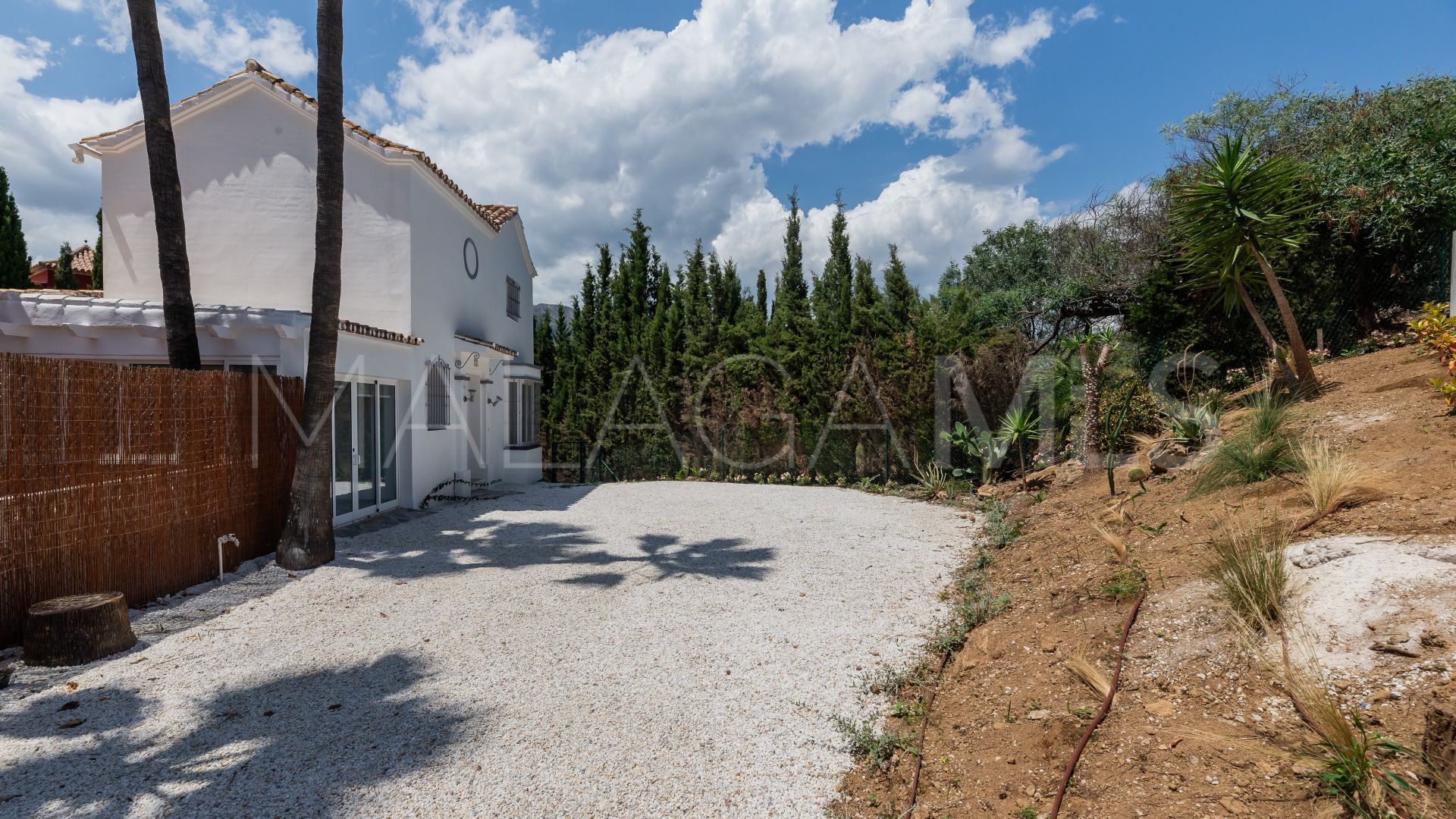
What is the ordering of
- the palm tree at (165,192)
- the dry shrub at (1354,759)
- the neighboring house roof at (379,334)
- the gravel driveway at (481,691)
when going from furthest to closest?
the neighboring house roof at (379,334)
the palm tree at (165,192)
the gravel driveway at (481,691)
the dry shrub at (1354,759)

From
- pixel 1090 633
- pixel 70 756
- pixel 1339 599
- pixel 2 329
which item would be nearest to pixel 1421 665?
pixel 1339 599

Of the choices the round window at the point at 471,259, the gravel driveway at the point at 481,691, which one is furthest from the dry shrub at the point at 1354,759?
the round window at the point at 471,259

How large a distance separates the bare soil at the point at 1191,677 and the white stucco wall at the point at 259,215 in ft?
34.6

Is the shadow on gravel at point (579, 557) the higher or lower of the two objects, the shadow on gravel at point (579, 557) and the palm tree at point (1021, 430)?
the lower

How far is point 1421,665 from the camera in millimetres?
2869

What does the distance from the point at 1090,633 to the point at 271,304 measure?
42.7ft

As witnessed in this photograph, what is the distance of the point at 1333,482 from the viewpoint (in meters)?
4.53

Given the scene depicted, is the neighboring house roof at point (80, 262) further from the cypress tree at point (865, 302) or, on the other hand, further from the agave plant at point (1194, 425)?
the agave plant at point (1194, 425)

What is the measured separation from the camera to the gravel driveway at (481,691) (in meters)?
3.30

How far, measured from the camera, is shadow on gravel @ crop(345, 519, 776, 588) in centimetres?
739

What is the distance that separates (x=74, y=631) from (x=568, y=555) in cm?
446

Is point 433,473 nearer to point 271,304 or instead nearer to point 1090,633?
point 271,304

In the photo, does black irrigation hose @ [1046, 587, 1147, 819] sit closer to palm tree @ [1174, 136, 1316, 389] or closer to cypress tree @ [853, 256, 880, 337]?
palm tree @ [1174, 136, 1316, 389]

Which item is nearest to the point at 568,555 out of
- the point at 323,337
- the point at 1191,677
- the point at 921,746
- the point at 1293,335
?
the point at 323,337
